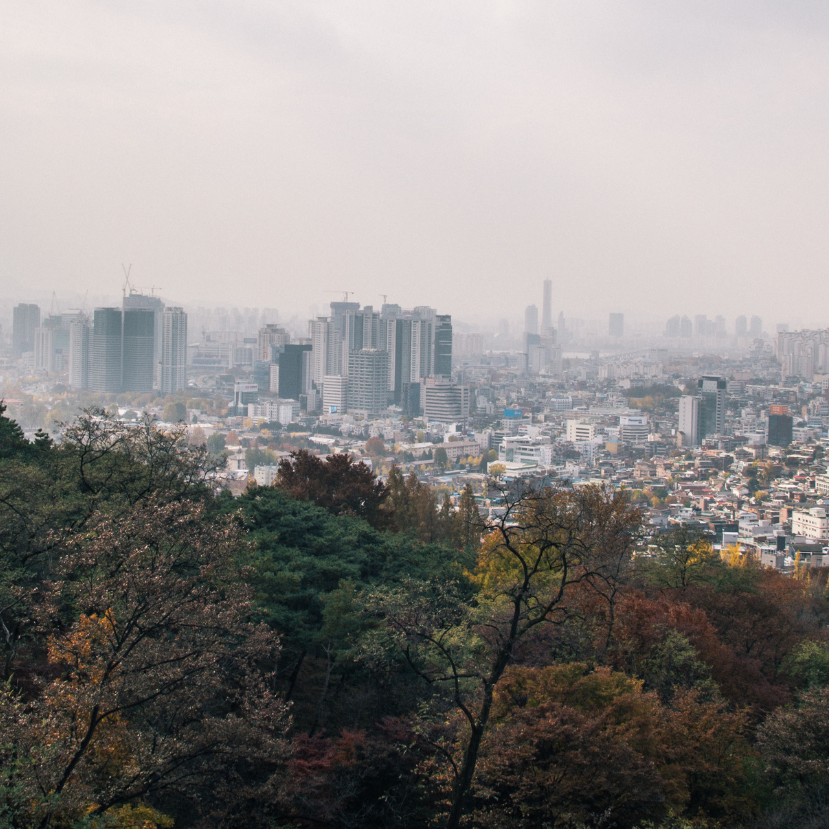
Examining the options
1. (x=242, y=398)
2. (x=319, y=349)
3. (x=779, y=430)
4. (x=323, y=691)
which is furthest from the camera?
(x=319, y=349)

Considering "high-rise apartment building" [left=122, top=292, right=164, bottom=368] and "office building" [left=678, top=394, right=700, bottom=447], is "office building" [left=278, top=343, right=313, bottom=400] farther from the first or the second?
"office building" [left=678, top=394, right=700, bottom=447]

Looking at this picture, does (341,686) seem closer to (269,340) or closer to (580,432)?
(580,432)

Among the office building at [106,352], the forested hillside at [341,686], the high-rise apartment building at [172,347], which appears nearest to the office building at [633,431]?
the high-rise apartment building at [172,347]

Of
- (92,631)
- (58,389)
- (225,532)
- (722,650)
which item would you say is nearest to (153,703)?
(92,631)

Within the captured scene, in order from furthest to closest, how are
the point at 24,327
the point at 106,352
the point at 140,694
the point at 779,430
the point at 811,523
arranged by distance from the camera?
1. the point at 24,327
2. the point at 106,352
3. the point at 779,430
4. the point at 811,523
5. the point at 140,694

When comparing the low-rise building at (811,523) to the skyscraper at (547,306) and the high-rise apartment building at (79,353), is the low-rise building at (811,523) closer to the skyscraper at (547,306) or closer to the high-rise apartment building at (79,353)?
the high-rise apartment building at (79,353)

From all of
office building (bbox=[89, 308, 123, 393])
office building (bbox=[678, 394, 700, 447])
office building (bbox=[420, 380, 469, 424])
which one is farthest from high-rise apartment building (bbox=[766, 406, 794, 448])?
office building (bbox=[89, 308, 123, 393])

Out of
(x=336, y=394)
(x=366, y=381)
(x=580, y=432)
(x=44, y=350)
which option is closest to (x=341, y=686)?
(x=580, y=432)
